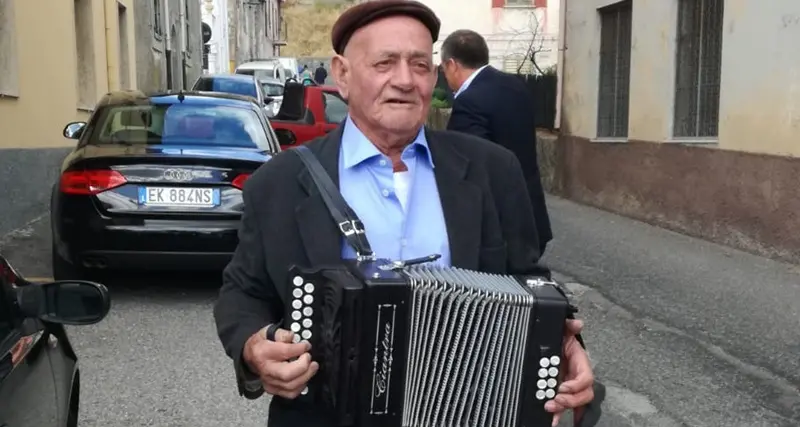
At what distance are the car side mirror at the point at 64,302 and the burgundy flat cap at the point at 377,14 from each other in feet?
3.72

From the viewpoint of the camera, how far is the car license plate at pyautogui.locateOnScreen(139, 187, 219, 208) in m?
6.68

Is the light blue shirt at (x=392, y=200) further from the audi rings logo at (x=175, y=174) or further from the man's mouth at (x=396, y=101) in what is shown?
the audi rings logo at (x=175, y=174)

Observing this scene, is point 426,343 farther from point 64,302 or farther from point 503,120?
point 503,120

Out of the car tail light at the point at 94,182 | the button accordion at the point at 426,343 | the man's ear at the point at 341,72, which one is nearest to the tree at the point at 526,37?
the car tail light at the point at 94,182

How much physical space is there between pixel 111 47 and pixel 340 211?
15780 millimetres

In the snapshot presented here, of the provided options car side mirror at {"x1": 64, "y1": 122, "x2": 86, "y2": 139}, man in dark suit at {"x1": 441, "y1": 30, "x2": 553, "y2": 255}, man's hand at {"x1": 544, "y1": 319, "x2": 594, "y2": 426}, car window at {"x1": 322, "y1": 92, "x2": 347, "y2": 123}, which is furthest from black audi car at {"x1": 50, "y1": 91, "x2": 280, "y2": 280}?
car window at {"x1": 322, "y1": 92, "x2": 347, "y2": 123}

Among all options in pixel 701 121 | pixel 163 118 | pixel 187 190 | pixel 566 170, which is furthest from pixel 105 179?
pixel 566 170

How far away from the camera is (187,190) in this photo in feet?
22.0

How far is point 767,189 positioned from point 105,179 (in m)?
5.64

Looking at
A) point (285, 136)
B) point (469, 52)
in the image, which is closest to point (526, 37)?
point (285, 136)

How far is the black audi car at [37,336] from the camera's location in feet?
8.56

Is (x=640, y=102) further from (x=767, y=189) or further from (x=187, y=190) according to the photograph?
(x=187, y=190)

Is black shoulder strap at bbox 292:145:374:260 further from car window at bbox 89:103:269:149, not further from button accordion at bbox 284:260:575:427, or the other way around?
car window at bbox 89:103:269:149

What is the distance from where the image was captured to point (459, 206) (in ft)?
7.12
